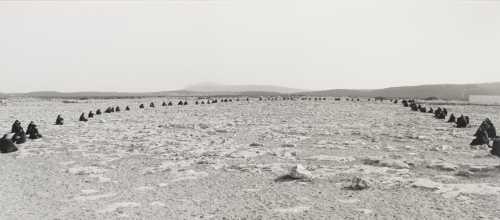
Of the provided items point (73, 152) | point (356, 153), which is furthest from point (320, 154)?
point (73, 152)

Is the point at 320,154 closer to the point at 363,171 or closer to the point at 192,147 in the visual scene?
the point at 363,171

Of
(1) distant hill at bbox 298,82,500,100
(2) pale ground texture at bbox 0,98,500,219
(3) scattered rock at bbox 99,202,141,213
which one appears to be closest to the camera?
(2) pale ground texture at bbox 0,98,500,219

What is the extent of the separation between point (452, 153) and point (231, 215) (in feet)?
29.2

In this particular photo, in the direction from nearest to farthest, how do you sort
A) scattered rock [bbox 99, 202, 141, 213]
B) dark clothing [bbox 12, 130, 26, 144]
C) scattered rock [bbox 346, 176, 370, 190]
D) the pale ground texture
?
the pale ground texture, scattered rock [bbox 99, 202, 141, 213], scattered rock [bbox 346, 176, 370, 190], dark clothing [bbox 12, 130, 26, 144]

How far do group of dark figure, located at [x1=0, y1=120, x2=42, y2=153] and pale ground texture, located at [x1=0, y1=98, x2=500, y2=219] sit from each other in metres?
0.39

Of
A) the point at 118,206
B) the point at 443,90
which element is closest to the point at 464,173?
the point at 118,206

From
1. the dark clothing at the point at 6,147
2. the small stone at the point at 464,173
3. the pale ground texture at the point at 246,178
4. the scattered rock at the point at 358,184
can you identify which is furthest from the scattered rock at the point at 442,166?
the dark clothing at the point at 6,147

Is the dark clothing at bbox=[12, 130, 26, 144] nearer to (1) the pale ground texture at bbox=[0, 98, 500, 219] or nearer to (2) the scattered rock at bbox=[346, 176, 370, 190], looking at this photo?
(1) the pale ground texture at bbox=[0, 98, 500, 219]

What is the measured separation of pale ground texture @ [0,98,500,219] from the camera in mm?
8109

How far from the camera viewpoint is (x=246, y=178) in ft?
35.2

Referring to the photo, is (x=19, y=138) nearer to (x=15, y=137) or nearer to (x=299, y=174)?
(x=15, y=137)

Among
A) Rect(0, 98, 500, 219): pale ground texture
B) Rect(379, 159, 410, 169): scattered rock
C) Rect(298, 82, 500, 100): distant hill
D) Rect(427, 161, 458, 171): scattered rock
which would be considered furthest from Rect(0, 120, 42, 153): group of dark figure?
Rect(298, 82, 500, 100): distant hill

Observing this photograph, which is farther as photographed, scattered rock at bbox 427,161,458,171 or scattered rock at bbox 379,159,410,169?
scattered rock at bbox 379,159,410,169

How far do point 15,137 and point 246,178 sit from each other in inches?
411
